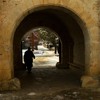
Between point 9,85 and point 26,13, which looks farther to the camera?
point 26,13

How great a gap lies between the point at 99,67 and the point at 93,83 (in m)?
0.69

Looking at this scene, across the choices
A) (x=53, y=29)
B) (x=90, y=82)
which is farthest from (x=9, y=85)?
(x=53, y=29)

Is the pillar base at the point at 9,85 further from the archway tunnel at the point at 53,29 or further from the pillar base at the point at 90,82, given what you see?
the archway tunnel at the point at 53,29

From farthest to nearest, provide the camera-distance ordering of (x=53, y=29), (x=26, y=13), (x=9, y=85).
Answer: (x=53, y=29) → (x=26, y=13) → (x=9, y=85)

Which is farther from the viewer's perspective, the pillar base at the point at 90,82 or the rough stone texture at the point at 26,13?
the pillar base at the point at 90,82

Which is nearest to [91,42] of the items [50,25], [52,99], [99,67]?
[99,67]

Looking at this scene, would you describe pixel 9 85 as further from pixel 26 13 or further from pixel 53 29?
pixel 53 29

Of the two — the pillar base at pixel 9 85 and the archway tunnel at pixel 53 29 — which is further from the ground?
the archway tunnel at pixel 53 29

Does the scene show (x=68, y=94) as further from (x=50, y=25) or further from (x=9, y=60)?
(x=50, y=25)

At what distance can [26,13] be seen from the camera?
11.6 metres

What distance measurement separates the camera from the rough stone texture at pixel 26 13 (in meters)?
11.3

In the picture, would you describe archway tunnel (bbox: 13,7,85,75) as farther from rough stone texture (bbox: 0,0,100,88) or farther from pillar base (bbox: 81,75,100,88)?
pillar base (bbox: 81,75,100,88)

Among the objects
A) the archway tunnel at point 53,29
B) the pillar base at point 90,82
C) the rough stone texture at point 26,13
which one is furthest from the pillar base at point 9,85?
the archway tunnel at point 53,29

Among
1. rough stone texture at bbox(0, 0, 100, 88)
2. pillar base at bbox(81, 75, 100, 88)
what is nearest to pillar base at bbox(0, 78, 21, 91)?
rough stone texture at bbox(0, 0, 100, 88)
